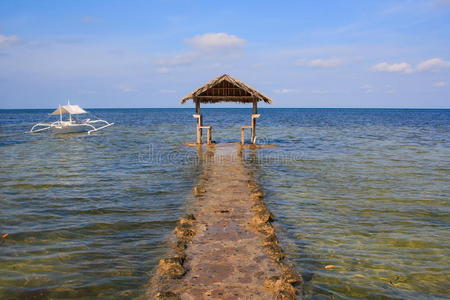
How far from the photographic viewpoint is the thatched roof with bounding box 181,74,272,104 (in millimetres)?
20422

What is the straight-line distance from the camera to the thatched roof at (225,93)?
2042 cm

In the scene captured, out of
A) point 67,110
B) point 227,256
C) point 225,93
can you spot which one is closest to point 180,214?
point 227,256

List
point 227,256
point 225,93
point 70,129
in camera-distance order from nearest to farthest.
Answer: point 227,256
point 225,93
point 70,129

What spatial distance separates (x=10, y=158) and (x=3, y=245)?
539 inches

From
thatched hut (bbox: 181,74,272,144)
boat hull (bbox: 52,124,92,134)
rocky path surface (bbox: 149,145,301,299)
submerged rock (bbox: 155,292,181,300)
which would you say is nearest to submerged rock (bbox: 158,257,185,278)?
rocky path surface (bbox: 149,145,301,299)

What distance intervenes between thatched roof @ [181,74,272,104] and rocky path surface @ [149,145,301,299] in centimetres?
1161

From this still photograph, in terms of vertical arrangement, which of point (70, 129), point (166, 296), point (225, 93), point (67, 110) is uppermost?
point (225, 93)

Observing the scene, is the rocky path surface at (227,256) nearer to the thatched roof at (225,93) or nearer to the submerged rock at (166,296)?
the submerged rock at (166,296)

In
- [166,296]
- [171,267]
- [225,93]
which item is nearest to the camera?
[166,296]

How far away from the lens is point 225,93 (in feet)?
71.3

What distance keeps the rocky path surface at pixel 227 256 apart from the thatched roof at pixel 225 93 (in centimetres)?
1161

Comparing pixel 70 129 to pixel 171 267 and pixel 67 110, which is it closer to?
pixel 67 110

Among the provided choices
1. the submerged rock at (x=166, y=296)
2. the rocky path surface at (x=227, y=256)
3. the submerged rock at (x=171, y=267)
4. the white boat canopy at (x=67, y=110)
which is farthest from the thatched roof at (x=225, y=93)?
the white boat canopy at (x=67, y=110)

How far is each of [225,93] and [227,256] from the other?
54.8 feet
